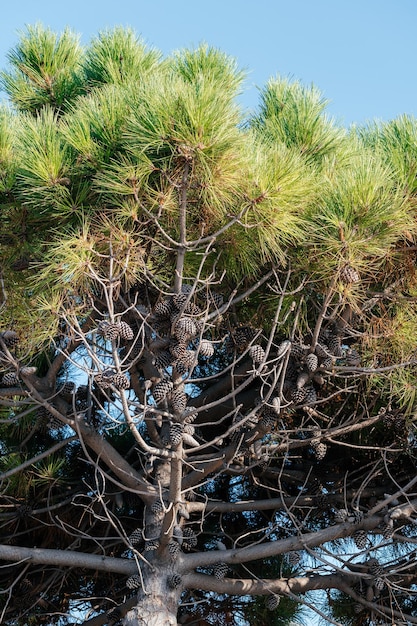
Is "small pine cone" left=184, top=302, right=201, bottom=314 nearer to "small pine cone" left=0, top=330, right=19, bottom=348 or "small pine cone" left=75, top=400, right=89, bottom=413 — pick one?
"small pine cone" left=0, top=330, right=19, bottom=348

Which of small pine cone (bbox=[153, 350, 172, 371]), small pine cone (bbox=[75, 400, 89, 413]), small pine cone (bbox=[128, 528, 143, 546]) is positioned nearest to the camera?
small pine cone (bbox=[153, 350, 172, 371])

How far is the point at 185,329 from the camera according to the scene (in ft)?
8.20

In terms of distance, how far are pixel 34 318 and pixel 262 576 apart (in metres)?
1.57

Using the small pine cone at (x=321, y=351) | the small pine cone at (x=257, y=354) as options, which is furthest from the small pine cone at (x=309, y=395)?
the small pine cone at (x=257, y=354)

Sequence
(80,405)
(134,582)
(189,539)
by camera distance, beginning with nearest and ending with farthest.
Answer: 1. (134,582)
2. (189,539)
3. (80,405)

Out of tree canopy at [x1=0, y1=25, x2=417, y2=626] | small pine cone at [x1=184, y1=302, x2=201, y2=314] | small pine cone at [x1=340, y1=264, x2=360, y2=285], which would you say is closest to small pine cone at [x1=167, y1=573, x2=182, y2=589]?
tree canopy at [x1=0, y1=25, x2=417, y2=626]

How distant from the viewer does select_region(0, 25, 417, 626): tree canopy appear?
254cm

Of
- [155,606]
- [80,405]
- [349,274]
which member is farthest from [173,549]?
[349,274]

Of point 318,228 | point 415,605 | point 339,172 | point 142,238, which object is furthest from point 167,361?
point 415,605

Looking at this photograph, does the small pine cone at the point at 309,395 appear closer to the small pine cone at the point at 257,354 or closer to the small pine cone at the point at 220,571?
the small pine cone at the point at 257,354

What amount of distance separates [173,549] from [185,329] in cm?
78

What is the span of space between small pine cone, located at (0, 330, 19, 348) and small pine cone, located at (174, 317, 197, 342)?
0.58 m

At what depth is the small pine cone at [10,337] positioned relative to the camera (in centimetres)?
277

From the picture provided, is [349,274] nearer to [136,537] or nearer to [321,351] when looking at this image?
[321,351]
